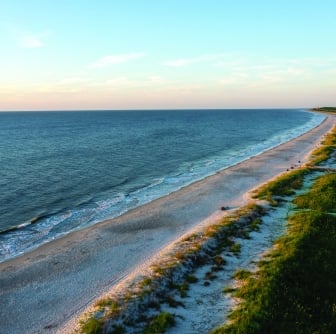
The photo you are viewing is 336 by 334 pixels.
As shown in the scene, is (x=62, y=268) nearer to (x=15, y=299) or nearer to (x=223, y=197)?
(x=15, y=299)

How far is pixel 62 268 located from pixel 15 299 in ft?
11.9

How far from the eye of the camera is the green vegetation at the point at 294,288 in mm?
13977

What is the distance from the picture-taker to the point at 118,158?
63625 millimetres

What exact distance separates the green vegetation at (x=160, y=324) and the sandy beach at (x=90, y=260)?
3.38 meters

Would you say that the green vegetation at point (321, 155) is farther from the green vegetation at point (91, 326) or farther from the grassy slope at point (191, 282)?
the green vegetation at point (91, 326)

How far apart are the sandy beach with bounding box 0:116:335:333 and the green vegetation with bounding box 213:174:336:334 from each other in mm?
6221

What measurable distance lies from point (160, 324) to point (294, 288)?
6.16 meters

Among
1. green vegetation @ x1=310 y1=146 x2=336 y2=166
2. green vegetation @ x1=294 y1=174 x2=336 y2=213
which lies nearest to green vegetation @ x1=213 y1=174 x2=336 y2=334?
green vegetation @ x1=294 y1=174 x2=336 y2=213

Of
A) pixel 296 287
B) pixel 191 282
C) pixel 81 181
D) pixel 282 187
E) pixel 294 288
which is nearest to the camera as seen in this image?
pixel 294 288

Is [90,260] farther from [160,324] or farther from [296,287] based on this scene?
[296,287]

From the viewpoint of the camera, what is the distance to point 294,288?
16.4m

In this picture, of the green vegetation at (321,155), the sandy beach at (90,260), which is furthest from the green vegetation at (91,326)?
the green vegetation at (321,155)

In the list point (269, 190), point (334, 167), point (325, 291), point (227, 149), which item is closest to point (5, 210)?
point (269, 190)

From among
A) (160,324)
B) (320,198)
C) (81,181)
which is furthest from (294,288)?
(81,181)
